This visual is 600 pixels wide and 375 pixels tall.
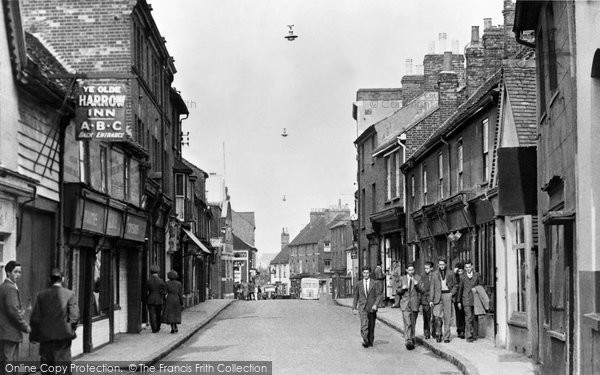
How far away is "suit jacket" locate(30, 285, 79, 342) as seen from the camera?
13.2 metres

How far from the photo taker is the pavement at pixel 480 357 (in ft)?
51.4

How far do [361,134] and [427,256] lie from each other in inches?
673

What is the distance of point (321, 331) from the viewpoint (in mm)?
26047

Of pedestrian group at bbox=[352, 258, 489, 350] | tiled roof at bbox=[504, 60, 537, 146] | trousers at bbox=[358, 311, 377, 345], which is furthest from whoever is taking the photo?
pedestrian group at bbox=[352, 258, 489, 350]

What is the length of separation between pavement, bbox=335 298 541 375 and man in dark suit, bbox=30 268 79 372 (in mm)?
6357

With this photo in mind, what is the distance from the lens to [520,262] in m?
19.4

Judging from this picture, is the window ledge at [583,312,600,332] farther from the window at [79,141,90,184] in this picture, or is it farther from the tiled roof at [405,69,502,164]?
the window at [79,141,90,184]

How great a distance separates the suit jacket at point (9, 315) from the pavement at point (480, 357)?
7.21 m

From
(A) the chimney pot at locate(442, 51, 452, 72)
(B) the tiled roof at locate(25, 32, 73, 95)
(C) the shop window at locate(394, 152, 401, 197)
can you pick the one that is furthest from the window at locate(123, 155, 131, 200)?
(A) the chimney pot at locate(442, 51, 452, 72)

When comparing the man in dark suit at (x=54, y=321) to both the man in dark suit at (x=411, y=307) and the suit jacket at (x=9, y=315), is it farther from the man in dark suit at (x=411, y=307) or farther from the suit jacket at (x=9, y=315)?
the man in dark suit at (x=411, y=307)

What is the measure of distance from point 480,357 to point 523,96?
16.0ft

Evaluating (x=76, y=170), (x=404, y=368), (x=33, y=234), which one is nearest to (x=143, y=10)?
(x=76, y=170)

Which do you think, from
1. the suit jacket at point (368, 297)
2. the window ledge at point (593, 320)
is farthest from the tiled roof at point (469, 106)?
the window ledge at point (593, 320)

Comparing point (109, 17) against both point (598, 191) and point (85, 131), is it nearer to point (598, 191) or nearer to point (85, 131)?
point (85, 131)
